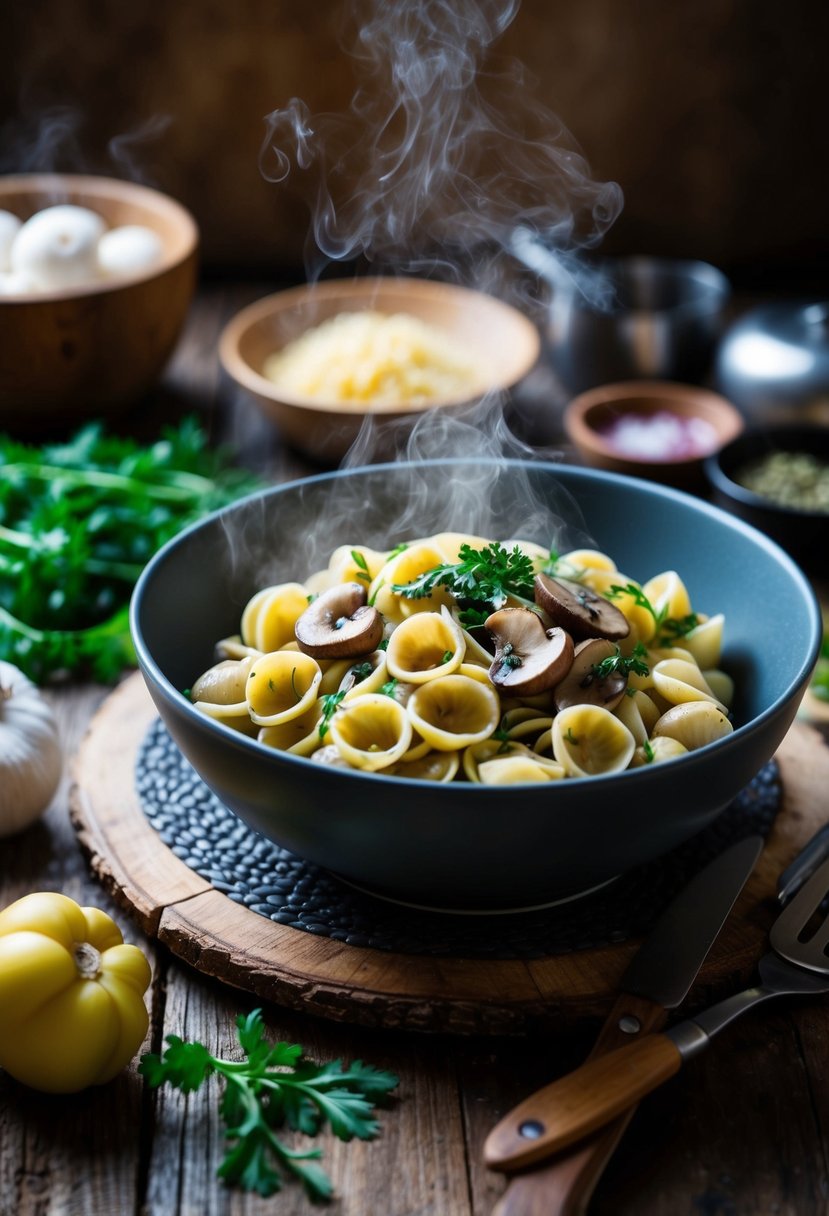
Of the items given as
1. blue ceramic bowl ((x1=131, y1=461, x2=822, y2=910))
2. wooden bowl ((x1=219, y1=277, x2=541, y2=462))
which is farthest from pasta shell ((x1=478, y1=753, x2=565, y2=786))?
wooden bowl ((x1=219, y1=277, x2=541, y2=462))

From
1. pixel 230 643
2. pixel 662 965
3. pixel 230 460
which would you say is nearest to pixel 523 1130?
pixel 662 965

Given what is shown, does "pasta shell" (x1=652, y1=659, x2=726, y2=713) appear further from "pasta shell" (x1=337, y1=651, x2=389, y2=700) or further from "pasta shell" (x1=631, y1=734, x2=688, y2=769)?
"pasta shell" (x1=337, y1=651, x2=389, y2=700)

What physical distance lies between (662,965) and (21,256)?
270cm

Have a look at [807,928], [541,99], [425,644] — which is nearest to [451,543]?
[425,644]

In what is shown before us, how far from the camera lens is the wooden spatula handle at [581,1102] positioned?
1.43 metres

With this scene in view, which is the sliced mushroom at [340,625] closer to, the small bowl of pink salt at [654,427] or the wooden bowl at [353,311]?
the wooden bowl at [353,311]

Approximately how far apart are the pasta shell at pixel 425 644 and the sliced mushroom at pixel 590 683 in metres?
0.17

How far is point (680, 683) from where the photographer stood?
1.91 metres

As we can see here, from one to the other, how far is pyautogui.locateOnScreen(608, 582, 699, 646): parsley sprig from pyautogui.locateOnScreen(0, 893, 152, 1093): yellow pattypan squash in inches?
39.1

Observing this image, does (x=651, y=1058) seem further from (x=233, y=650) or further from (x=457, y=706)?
(x=233, y=650)

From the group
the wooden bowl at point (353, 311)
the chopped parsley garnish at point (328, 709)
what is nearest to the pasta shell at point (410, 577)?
the chopped parsley garnish at point (328, 709)

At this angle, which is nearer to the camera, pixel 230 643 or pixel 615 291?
pixel 230 643

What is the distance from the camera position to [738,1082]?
164 cm

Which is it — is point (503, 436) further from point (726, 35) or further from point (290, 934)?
point (726, 35)
